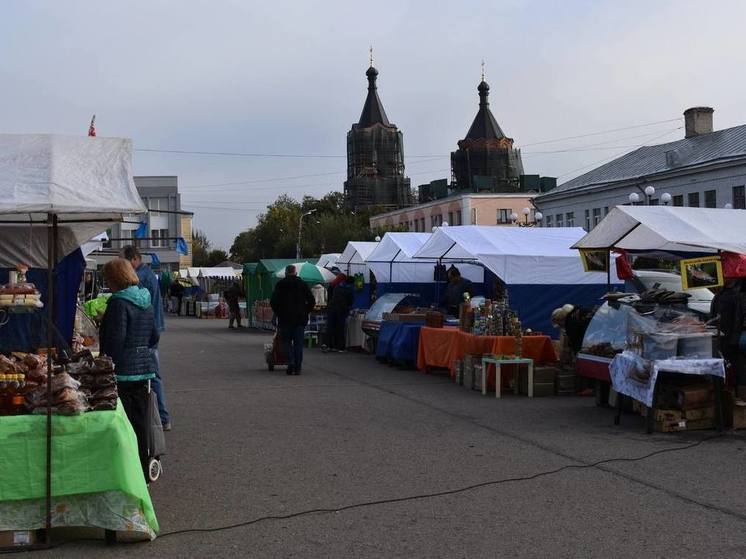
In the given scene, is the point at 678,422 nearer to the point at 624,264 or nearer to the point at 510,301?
the point at 624,264

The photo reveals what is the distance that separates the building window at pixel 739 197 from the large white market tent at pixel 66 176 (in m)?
41.7

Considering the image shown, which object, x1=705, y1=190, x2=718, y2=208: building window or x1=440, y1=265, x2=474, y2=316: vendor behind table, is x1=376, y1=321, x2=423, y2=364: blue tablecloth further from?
x1=705, y1=190, x2=718, y2=208: building window

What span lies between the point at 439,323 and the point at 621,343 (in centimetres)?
509

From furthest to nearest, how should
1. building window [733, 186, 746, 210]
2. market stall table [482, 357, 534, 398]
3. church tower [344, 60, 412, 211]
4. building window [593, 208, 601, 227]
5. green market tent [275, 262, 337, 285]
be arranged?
church tower [344, 60, 412, 211] < building window [593, 208, 601, 227] < building window [733, 186, 746, 210] < green market tent [275, 262, 337, 285] < market stall table [482, 357, 534, 398]

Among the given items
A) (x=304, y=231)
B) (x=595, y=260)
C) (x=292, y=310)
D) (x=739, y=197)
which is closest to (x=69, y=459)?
(x=595, y=260)

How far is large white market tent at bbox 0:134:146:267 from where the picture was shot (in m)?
Answer: 5.79

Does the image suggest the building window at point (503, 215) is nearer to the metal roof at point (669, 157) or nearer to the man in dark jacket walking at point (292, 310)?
the metal roof at point (669, 157)

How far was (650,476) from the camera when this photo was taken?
7828mm

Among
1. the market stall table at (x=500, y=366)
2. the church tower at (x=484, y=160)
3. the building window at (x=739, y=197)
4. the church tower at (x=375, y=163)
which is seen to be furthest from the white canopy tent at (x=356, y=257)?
the church tower at (x=375, y=163)

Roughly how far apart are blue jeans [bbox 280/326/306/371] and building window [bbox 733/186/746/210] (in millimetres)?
33126

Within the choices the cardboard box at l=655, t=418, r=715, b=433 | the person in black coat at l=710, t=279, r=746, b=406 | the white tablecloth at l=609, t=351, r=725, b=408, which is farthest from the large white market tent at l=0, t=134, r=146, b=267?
the person in black coat at l=710, t=279, r=746, b=406

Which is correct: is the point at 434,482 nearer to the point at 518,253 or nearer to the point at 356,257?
the point at 518,253

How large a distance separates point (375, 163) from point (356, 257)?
316 ft

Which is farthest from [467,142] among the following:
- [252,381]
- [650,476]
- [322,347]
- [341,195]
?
[650,476]
